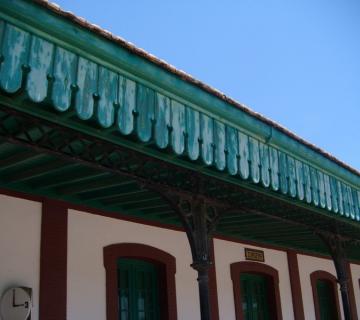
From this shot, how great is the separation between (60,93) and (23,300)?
3.12 meters

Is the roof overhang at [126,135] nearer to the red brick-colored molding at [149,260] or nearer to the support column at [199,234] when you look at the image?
the support column at [199,234]

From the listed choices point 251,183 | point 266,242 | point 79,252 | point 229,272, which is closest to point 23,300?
point 79,252

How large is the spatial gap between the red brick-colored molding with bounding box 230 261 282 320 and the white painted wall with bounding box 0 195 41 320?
4.44 m

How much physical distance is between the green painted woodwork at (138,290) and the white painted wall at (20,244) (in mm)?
1661

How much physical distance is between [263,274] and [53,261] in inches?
219

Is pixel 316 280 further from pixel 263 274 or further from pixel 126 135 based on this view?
pixel 126 135

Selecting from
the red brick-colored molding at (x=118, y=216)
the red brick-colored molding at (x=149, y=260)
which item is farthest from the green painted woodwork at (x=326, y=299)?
the red brick-colored molding at (x=149, y=260)

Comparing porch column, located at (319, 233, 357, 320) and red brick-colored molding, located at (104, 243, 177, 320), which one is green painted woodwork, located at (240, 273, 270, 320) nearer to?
porch column, located at (319, 233, 357, 320)

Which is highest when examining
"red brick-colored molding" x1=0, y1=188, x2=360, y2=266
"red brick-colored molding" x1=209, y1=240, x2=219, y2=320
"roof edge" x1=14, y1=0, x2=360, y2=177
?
"roof edge" x1=14, y1=0, x2=360, y2=177

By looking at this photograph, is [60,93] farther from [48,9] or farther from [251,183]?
[251,183]

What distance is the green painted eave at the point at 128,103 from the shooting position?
370cm

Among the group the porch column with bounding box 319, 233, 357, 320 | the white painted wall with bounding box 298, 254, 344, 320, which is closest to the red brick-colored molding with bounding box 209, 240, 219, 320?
the porch column with bounding box 319, 233, 357, 320

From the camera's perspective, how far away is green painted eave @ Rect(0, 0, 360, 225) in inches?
146

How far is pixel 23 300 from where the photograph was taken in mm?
5961
